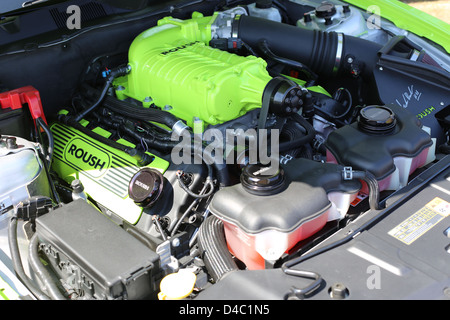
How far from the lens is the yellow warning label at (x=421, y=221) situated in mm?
1632

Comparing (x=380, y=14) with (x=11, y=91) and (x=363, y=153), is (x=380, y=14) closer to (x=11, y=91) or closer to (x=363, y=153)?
(x=363, y=153)

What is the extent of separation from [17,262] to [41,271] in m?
0.12

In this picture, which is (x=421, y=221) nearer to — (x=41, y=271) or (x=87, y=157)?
(x=41, y=271)

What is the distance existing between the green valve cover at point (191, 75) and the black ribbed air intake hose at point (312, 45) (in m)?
0.23

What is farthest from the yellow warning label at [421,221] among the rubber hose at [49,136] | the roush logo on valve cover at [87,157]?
the rubber hose at [49,136]

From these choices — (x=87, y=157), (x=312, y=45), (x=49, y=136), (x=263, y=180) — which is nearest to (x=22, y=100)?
(x=49, y=136)

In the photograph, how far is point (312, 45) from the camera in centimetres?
253

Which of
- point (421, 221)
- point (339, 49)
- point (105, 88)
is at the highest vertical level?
point (339, 49)

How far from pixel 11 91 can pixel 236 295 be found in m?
1.43

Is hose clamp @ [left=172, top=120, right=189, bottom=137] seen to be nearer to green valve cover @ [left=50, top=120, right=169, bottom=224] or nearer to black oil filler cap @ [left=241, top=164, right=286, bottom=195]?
green valve cover @ [left=50, top=120, right=169, bottom=224]

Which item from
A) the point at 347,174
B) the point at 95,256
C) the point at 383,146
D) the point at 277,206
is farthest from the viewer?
the point at 383,146

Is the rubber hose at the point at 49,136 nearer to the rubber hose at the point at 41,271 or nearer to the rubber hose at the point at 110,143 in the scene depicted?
the rubber hose at the point at 110,143

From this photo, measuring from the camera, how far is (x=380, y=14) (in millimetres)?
2975

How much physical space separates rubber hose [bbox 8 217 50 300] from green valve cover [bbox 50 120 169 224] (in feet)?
1.50
